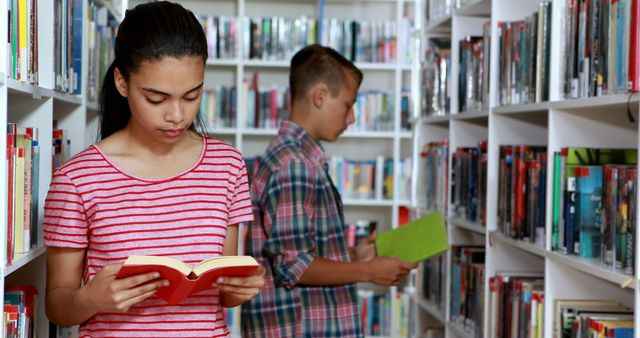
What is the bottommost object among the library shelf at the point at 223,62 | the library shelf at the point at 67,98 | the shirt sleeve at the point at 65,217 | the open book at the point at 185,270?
the open book at the point at 185,270

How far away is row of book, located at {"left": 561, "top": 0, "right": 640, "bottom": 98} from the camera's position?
1995 millimetres

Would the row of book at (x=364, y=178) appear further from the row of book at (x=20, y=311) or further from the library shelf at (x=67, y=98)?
the row of book at (x=20, y=311)

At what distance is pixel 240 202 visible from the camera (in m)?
1.76

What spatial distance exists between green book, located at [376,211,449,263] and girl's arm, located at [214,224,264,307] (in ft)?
3.57

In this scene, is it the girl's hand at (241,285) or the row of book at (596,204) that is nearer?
the girl's hand at (241,285)

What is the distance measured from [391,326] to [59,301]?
4.05 metres

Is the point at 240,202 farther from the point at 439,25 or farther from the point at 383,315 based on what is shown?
the point at 383,315

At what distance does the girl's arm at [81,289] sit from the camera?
152cm

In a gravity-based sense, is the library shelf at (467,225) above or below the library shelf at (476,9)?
below

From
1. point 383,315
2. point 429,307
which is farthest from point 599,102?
point 383,315

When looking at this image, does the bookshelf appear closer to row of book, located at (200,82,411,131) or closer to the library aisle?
the library aisle

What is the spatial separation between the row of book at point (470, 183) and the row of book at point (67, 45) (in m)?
1.39

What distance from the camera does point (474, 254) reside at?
338 cm

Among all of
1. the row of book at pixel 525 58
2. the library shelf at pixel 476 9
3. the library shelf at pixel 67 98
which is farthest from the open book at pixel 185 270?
the library shelf at pixel 476 9
